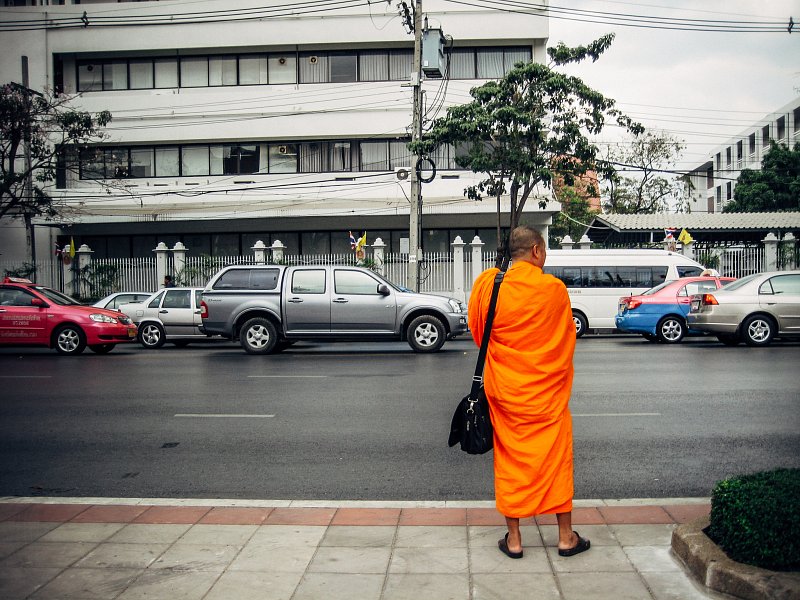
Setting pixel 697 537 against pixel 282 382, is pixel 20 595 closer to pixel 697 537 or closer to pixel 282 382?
pixel 697 537

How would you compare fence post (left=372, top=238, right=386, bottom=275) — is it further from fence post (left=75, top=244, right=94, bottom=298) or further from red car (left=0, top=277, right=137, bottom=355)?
red car (left=0, top=277, right=137, bottom=355)

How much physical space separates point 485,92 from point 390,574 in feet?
67.5

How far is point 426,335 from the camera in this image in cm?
1630

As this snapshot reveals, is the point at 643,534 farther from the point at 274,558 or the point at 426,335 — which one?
the point at 426,335

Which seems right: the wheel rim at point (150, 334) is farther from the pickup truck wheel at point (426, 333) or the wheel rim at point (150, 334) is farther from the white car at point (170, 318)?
the pickup truck wheel at point (426, 333)

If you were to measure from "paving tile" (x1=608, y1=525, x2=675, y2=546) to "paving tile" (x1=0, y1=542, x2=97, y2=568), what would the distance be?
3122 millimetres

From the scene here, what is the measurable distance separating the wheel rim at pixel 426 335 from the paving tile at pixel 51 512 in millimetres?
11050

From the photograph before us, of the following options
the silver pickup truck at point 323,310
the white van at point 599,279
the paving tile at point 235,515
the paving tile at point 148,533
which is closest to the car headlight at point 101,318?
the silver pickup truck at point 323,310

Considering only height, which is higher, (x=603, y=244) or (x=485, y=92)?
(x=485, y=92)

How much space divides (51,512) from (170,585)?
167 centimetres

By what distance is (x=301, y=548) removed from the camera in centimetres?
464

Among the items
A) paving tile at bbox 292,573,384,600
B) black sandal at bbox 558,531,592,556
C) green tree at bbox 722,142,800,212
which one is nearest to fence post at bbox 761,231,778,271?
green tree at bbox 722,142,800,212

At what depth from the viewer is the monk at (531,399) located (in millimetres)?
4328

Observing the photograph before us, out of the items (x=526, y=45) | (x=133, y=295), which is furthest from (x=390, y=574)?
(x=526, y=45)
